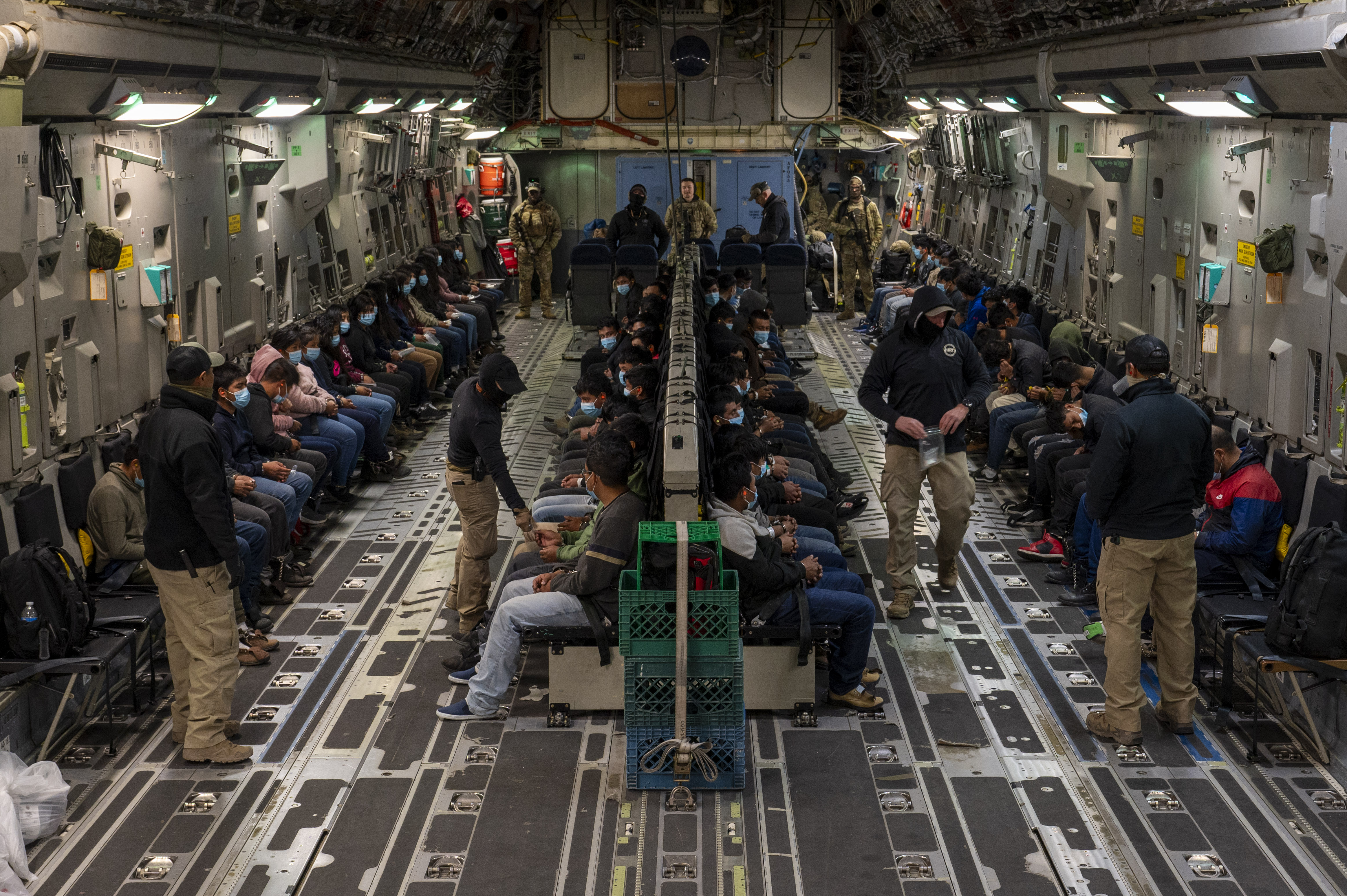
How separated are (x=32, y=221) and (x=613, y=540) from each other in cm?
313

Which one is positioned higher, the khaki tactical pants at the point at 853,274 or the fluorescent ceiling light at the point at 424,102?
the fluorescent ceiling light at the point at 424,102

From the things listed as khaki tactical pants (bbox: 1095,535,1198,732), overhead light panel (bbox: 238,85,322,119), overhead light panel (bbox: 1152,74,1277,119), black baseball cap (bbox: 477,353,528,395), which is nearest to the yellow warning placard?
overhead light panel (bbox: 1152,74,1277,119)

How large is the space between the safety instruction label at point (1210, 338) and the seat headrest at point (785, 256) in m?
8.36

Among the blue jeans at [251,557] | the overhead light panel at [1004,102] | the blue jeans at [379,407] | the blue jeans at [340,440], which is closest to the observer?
the blue jeans at [251,557]

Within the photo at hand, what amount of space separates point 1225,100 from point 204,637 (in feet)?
20.1

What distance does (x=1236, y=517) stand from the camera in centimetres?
717

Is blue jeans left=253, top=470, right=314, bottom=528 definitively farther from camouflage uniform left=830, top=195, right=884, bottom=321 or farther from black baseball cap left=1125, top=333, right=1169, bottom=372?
camouflage uniform left=830, top=195, right=884, bottom=321

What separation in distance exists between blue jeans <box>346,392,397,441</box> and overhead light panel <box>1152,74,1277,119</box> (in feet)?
20.5

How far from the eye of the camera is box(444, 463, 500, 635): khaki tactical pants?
773cm

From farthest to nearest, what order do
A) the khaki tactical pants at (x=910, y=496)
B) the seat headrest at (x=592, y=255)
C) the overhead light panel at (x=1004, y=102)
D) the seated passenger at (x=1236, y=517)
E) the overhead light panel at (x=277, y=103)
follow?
1. the seat headrest at (x=592, y=255)
2. the overhead light panel at (x=1004, y=102)
3. the overhead light panel at (x=277, y=103)
4. the khaki tactical pants at (x=910, y=496)
5. the seated passenger at (x=1236, y=517)

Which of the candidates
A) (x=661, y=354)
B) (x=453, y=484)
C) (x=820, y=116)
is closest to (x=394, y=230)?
(x=820, y=116)

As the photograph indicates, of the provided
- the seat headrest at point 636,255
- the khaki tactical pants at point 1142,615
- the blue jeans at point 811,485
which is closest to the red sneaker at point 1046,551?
the blue jeans at point 811,485

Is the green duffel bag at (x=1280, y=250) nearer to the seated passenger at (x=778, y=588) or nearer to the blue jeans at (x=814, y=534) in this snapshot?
the blue jeans at (x=814, y=534)

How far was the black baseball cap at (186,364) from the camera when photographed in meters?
6.11
